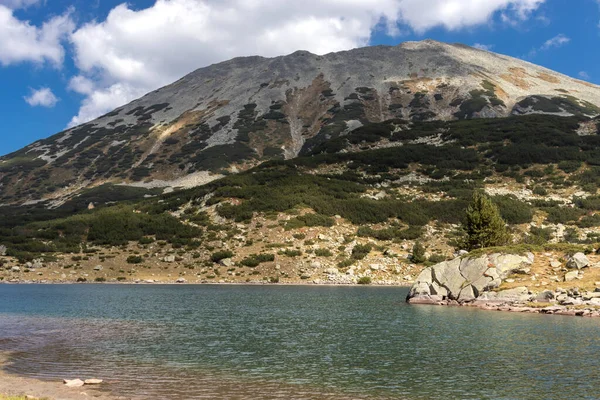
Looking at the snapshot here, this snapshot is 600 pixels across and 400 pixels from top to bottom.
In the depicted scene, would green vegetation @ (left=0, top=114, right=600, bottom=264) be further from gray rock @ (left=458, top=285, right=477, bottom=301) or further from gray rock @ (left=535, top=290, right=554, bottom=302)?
gray rock @ (left=535, top=290, right=554, bottom=302)

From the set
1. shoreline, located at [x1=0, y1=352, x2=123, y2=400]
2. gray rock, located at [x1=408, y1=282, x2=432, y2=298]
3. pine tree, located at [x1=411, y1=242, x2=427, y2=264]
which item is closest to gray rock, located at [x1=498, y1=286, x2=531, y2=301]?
gray rock, located at [x1=408, y1=282, x2=432, y2=298]

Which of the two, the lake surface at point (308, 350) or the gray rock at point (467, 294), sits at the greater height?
the gray rock at point (467, 294)

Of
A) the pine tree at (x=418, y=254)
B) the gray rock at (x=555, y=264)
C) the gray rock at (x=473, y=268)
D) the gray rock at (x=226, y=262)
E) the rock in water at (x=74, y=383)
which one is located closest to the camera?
the rock in water at (x=74, y=383)

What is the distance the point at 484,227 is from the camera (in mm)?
53281

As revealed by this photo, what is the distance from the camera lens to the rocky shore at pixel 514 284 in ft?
116

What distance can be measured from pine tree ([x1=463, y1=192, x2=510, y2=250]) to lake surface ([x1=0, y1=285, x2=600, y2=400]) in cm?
1746

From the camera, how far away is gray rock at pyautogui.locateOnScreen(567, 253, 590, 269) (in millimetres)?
38625

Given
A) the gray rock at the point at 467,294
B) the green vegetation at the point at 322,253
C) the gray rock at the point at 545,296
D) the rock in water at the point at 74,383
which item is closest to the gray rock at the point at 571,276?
the gray rock at the point at 545,296

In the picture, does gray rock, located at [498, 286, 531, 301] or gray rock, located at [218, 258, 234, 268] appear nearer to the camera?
gray rock, located at [498, 286, 531, 301]

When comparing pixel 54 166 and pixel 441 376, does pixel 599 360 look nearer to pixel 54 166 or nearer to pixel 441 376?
pixel 441 376

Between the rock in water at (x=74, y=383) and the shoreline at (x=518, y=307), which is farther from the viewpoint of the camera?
the shoreline at (x=518, y=307)

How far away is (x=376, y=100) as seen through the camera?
188 metres

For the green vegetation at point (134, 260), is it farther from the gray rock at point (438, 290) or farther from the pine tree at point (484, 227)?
the pine tree at point (484, 227)

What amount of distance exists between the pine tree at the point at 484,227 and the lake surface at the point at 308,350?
687 inches
